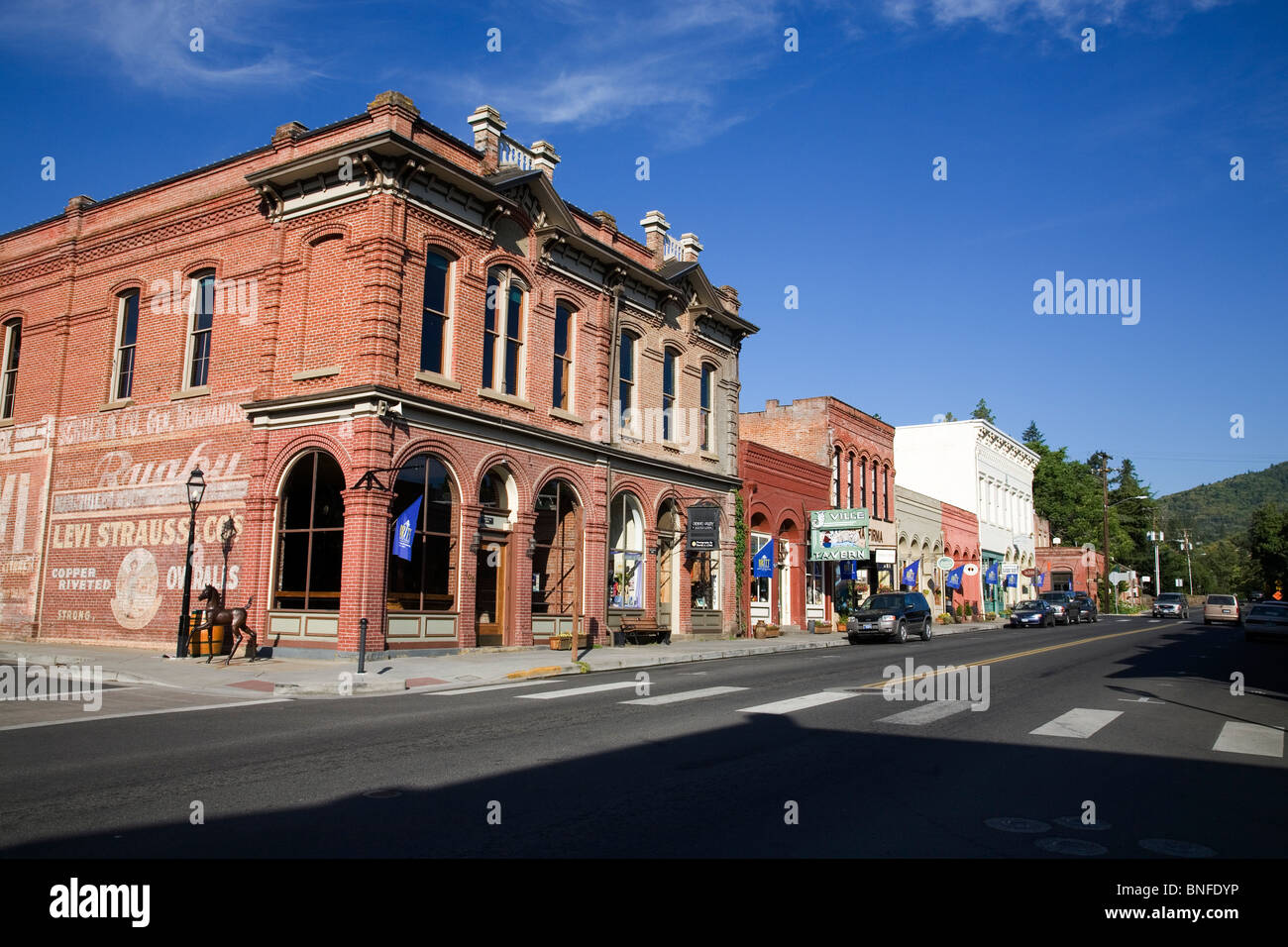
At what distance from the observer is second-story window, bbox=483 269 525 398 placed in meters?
22.5

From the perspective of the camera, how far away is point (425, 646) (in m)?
19.8

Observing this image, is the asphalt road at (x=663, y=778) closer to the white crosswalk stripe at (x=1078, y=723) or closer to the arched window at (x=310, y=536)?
the white crosswalk stripe at (x=1078, y=723)

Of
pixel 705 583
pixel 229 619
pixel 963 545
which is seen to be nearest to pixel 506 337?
pixel 229 619

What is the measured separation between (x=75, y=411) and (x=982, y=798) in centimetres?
2571

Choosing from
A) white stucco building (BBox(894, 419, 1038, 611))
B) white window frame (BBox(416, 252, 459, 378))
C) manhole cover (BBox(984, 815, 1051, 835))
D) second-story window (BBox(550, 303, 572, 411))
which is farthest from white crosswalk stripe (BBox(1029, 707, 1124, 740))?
white stucco building (BBox(894, 419, 1038, 611))

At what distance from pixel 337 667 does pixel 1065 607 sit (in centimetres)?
4176

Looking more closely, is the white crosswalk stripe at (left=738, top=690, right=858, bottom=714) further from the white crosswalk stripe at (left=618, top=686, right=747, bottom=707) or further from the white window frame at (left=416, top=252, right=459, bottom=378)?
the white window frame at (left=416, top=252, right=459, bottom=378)

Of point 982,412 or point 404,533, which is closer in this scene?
point 404,533

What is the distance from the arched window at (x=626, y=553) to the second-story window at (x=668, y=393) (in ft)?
9.29

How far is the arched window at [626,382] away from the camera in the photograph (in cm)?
2741

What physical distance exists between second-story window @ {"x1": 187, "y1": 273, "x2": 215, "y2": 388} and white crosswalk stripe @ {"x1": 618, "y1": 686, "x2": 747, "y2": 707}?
50.3 ft

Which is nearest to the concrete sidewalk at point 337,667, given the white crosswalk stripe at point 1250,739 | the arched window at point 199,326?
the arched window at point 199,326

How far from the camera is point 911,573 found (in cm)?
4541

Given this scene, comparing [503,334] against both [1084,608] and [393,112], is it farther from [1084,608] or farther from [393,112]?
[1084,608]
